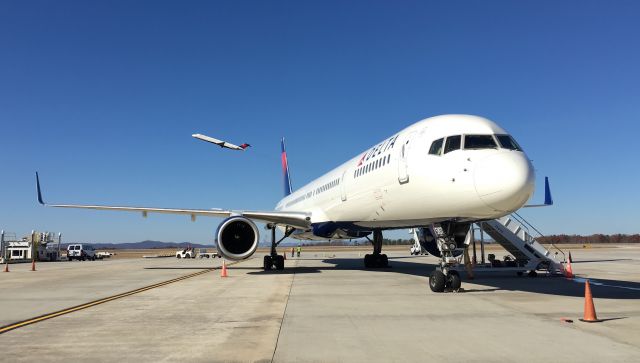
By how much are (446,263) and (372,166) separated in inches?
171

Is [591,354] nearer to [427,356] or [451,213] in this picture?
[427,356]

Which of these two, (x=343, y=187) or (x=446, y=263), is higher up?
(x=343, y=187)

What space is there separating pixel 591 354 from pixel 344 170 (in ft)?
43.7

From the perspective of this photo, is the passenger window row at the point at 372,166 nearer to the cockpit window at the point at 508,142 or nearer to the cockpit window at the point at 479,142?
the cockpit window at the point at 479,142

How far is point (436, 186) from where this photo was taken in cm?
1027

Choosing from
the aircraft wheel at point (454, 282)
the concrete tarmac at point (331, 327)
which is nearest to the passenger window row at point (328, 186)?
the concrete tarmac at point (331, 327)

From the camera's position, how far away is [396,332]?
6.59 m

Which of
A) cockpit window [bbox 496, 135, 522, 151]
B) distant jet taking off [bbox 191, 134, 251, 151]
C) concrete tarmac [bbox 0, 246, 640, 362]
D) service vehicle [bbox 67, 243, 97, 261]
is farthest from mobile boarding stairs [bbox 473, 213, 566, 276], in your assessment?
service vehicle [bbox 67, 243, 97, 261]

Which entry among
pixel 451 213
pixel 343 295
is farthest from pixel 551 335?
pixel 343 295

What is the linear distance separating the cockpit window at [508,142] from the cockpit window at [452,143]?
32.9 inches

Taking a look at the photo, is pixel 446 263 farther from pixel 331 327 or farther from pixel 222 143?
pixel 222 143

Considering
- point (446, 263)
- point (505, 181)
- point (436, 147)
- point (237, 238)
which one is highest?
point (436, 147)

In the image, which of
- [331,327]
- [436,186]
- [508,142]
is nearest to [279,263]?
[436,186]

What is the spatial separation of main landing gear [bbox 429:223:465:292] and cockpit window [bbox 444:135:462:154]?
2181mm
